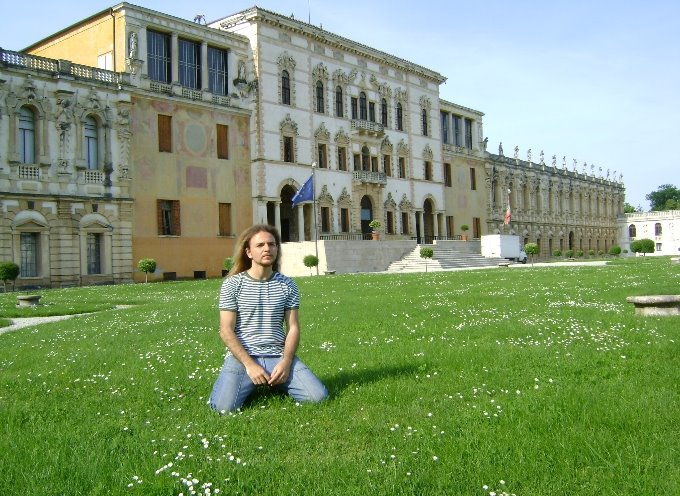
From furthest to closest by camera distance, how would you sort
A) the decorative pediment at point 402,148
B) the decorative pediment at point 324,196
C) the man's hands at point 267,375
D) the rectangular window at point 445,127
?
the rectangular window at point 445,127 → the decorative pediment at point 402,148 → the decorative pediment at point 324,196 → the man's hands at point 267,375

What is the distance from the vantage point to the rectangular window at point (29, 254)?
1340 inches

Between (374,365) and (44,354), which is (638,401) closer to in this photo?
(374,365)

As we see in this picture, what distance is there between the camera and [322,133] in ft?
165

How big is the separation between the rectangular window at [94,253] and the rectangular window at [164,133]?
21.5 feet

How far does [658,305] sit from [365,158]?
4307 cm

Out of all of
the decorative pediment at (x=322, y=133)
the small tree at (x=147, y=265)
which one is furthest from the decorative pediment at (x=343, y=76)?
the small tree at (x=147, y=265)

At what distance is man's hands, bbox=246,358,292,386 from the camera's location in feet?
21.8

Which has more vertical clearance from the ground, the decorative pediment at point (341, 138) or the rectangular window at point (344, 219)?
the decorative pediment at point (341, 138)

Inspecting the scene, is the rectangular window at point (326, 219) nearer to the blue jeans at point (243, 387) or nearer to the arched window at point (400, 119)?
the arched window at point (400, 119)

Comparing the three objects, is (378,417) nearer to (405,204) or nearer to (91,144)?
(91,144)

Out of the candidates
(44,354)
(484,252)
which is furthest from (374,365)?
(484,252)

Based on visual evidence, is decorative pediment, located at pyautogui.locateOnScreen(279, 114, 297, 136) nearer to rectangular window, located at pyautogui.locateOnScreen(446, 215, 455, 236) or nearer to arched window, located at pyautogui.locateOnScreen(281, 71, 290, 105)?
arched window, located at pyautogui.locateOnScreen(281, 71, 290, 105)

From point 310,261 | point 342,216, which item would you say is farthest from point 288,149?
point 310,261

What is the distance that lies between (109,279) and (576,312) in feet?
96.6
